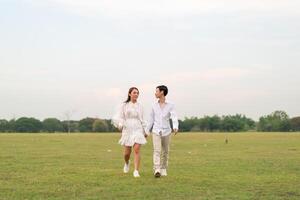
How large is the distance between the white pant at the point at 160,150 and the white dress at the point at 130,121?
348mm

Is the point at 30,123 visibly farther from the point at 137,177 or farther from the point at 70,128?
the point at 137,177

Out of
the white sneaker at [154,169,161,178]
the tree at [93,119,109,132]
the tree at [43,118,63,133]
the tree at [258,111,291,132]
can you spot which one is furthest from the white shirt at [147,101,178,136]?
the tree at [43,118,63,133]

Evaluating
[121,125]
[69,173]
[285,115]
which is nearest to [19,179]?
[69,173]

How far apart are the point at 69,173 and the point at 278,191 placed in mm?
5525

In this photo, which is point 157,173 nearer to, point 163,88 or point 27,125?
point 163,88

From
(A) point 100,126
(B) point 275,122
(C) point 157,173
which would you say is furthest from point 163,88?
(B) point 275,122

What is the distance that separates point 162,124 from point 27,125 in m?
127

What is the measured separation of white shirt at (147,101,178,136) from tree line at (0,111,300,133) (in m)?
116

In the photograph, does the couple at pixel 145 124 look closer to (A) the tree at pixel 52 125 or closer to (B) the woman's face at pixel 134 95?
(B) the woman's face at pixel 134 95

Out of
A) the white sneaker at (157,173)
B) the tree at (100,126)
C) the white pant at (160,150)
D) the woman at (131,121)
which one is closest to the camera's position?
the white sneaker at (157,173)

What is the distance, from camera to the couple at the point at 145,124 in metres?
13.0

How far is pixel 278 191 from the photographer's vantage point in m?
10.7

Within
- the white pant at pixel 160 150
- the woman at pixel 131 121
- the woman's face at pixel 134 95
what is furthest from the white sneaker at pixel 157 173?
the woman's face at pixel 134 95

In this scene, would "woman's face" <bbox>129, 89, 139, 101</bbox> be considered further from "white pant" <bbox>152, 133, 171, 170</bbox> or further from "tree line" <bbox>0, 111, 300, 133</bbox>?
"tree line" <bbox>0, 111, 300, 133</bbox>
